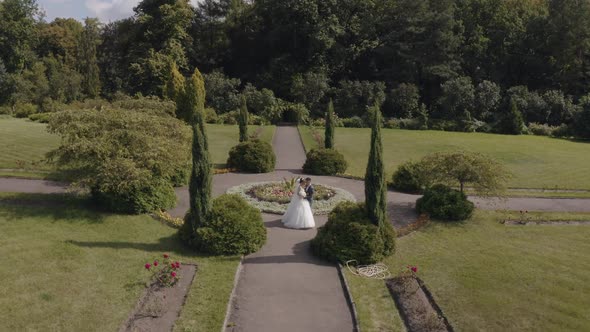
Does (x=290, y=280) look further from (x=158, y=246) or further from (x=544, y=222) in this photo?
(x=544, y=222)

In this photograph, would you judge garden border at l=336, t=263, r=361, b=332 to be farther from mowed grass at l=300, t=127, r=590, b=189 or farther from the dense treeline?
the dense treeline

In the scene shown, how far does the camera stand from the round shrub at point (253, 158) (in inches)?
985

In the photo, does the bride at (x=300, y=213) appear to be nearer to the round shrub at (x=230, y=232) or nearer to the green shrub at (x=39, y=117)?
the round shrub at (x=230, y=232)

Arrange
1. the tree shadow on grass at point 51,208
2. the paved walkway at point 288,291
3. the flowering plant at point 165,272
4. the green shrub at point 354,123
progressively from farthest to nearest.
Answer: the green shrub at point 354,123 → the tree shadow on grass at point 51,208 → the flowering plant at point 165,272 → the paved walkway at point 288,291

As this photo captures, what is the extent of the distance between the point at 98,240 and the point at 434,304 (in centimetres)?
1005

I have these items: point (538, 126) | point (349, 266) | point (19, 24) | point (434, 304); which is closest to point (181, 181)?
point (349, 266)

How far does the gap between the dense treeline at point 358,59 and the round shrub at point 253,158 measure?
77.3 ft

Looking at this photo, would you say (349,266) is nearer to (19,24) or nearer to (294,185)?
(294,185)

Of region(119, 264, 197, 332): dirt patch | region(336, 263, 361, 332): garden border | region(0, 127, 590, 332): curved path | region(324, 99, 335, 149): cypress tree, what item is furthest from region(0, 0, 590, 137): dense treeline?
region(119, 264, 197, 332): dirt patch

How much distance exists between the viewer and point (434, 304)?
433 inches

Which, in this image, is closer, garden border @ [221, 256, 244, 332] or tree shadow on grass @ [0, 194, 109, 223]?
garden border @ [221, 256, 244, 332]

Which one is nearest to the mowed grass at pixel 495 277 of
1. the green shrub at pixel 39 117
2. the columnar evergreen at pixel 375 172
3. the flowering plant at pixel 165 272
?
the columnar evergreen at pixel 375 172

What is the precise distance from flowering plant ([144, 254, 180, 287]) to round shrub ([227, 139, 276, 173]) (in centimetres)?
1275

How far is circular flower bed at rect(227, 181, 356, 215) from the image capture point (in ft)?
60.1
